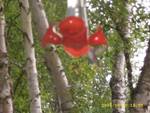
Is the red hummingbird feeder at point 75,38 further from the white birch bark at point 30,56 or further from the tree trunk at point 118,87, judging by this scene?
the tree trunk at point 118,87

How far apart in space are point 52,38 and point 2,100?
463 cm

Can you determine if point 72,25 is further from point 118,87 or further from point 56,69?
point 118,87

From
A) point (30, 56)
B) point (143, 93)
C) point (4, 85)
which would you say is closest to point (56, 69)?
point (143, 93)

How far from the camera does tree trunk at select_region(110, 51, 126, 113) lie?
35.6ft

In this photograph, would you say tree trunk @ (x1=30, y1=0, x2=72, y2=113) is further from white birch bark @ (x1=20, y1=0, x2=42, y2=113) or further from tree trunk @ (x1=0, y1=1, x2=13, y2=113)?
tree trunk @ (x1=0, y1=1, x2=13, y2=113)

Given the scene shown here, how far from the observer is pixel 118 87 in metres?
11.1

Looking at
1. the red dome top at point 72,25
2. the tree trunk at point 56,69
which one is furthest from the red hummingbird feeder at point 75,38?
the tree trunk at point 56,69

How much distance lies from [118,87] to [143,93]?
20.6 ft

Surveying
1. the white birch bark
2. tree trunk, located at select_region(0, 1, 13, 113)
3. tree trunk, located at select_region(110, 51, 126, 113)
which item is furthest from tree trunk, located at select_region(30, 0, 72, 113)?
tree trunk, located at select_region(110, 51, 126, 113)

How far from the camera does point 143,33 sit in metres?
8.67

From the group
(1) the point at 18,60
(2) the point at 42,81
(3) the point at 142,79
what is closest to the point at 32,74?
(3) the point at 142,79

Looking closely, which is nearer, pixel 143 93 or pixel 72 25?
pixel 72 25

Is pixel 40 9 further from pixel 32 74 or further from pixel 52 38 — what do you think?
pixel 52 38

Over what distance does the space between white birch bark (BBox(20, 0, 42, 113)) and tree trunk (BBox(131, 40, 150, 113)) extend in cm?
136
